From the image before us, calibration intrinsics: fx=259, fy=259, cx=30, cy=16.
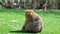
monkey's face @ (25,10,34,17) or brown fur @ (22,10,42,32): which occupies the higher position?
monkey's face @ (25,10,34,17)

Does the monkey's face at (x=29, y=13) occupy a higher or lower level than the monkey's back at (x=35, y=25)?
higher

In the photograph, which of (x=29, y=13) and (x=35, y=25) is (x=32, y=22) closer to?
(x=35, y=25)

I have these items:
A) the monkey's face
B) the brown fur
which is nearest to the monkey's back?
the brown fur

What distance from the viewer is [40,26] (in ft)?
25.5

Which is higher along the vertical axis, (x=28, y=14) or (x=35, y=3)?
(x=28, y=14)

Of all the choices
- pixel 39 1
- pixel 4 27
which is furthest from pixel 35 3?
pixel 4 27

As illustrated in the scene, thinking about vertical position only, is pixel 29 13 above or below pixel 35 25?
above

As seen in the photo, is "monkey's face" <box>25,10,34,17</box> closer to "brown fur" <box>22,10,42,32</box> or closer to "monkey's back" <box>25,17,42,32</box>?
"brown fur" <box>22,10,42,32</box>

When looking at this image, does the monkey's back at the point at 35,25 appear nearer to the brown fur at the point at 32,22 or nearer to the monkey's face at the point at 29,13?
the brown fur at the point at 32,22

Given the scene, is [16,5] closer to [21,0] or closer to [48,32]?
[21,0]

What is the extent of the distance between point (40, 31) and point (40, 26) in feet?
0.62

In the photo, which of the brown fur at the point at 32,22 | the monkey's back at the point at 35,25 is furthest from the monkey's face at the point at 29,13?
the monkey's back at the point at 35,25

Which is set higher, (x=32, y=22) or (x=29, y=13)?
(x=29, y=13)

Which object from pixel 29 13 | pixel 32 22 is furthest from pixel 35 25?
pixel 29 13
